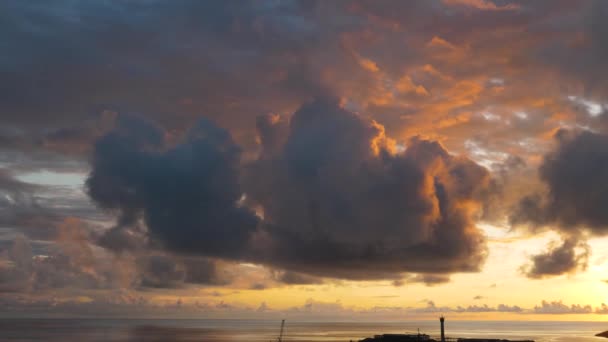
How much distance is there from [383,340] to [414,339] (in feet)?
23.6

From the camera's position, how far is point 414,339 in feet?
479

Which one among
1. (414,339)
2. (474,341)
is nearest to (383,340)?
(414,339)

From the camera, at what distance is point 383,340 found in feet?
487

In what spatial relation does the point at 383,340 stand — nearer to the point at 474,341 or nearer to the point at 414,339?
the point at 414,339

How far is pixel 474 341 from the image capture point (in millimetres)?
147000

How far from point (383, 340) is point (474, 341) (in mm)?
20526

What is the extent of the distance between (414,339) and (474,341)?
1384cm
